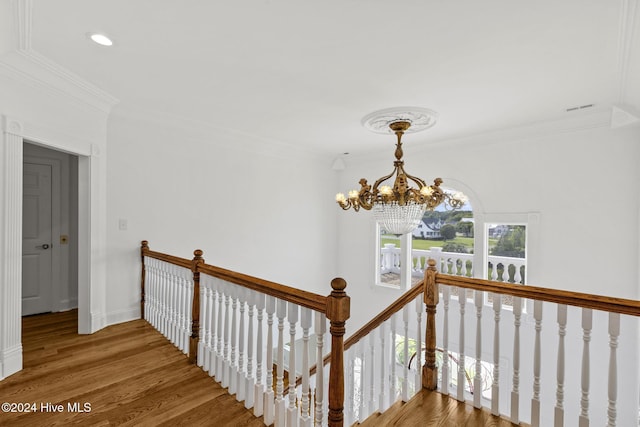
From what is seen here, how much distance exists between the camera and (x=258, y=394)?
1928mm

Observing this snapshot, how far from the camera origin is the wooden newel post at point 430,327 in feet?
7.36

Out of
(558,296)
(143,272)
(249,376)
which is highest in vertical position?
(558,296)

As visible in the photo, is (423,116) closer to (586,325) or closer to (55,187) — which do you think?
(586,325)

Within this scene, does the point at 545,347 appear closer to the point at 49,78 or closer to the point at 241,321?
the point at 241,321

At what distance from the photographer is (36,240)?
3.96m

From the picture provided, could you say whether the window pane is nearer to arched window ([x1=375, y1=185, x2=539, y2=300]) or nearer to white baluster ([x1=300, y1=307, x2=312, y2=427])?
arched window ([x1=375, y1=185, x2=539, y2=300])

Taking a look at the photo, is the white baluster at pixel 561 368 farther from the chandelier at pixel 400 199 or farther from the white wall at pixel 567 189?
the white wall at pixel 567 189

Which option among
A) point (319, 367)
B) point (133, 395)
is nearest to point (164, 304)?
point (133, 395)

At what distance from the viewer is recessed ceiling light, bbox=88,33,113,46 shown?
6.88 ft

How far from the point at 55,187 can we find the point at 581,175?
6695 millimetres

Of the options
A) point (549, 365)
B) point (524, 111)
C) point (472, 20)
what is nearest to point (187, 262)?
point (472, 20)

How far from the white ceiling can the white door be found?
1.74m

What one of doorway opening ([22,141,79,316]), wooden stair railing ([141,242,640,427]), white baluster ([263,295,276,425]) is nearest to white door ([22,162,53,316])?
doorway opening ([22,141,79,316])

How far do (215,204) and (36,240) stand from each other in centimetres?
227
